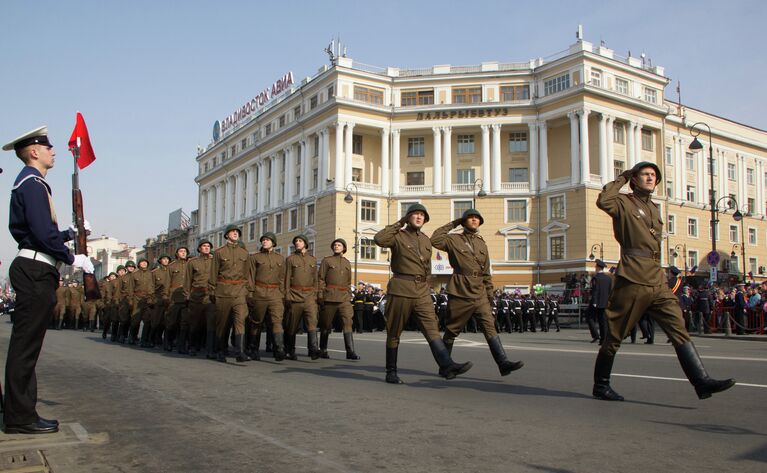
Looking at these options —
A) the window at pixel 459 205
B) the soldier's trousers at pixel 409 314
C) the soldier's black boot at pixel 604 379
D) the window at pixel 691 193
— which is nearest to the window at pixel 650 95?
the window at pixel 691 193

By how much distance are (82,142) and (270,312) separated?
16.6ft

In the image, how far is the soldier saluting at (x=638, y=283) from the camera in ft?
21.2

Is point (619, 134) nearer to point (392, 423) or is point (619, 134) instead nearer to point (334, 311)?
point (334, 311)

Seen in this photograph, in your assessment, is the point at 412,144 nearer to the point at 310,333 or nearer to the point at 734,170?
the point at 734,170

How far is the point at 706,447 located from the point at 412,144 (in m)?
61.3

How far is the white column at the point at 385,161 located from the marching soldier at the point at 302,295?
51.9m

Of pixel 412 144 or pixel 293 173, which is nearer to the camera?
pixel 412 144

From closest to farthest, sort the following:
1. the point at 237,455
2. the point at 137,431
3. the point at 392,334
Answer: the point at 237,455 < the point at 137,431 < the point at 392,334

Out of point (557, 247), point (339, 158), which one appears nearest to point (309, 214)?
point (339, 158)

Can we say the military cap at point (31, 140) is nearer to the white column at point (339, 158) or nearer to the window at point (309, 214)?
the white column at point (339, 158)

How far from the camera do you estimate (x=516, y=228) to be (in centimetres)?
6044

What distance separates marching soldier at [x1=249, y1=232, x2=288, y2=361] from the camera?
11609 mm

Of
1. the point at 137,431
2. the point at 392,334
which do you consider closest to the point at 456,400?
the point at 392,334

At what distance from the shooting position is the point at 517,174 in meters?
62.2
